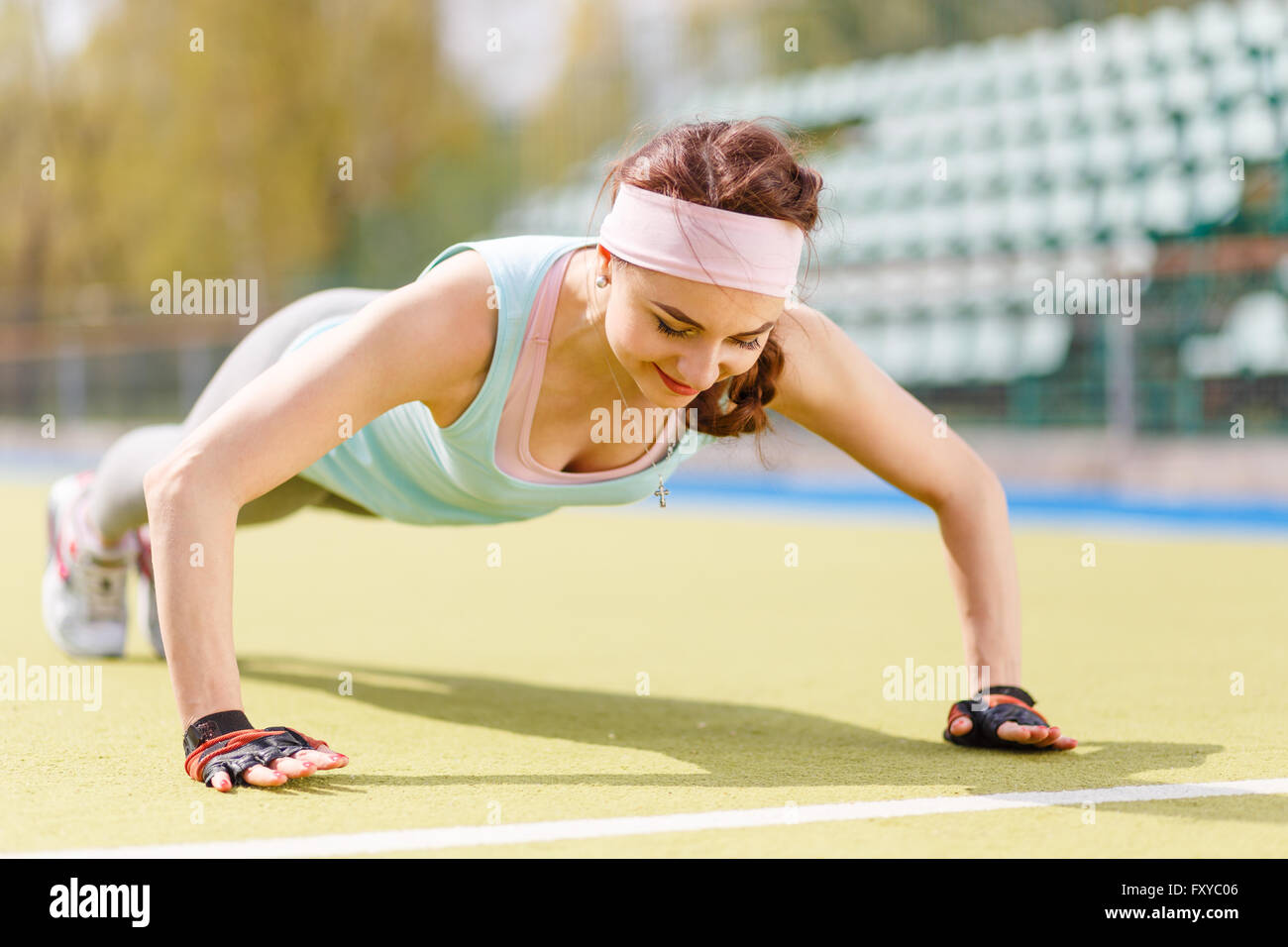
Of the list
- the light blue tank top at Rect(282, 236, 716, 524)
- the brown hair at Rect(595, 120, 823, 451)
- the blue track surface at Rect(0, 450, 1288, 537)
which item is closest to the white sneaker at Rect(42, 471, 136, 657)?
the light blue tank top at Rect(282, 236, 716, 524)

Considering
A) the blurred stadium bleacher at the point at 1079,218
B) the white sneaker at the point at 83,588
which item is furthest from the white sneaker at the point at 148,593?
the blurred stadium bleacher at the point at 1079,218

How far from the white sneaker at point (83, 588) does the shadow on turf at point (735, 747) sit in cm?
41

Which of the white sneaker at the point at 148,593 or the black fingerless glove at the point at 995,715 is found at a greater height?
the white sneaker at the point at 148,593

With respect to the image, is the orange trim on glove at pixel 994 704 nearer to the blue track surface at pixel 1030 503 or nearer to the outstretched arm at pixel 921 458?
the outstretched arm at pixel 921 458

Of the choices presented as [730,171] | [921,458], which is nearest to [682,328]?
[730,171]

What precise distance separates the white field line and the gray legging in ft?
4.13

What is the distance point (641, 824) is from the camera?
7.06 feet

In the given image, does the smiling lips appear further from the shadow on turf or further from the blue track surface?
the blue track surface

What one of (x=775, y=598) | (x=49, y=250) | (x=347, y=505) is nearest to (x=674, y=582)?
(x=775, y=598)

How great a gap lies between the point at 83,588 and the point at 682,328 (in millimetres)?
2146

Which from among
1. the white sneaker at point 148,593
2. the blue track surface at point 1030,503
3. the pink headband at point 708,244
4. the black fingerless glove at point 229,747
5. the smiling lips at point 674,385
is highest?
the pink headband at point 708,244

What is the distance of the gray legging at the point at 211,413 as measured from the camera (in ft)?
10.6

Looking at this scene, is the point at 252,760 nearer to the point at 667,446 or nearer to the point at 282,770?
the point at 282,770

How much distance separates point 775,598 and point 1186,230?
7221 millimetres
